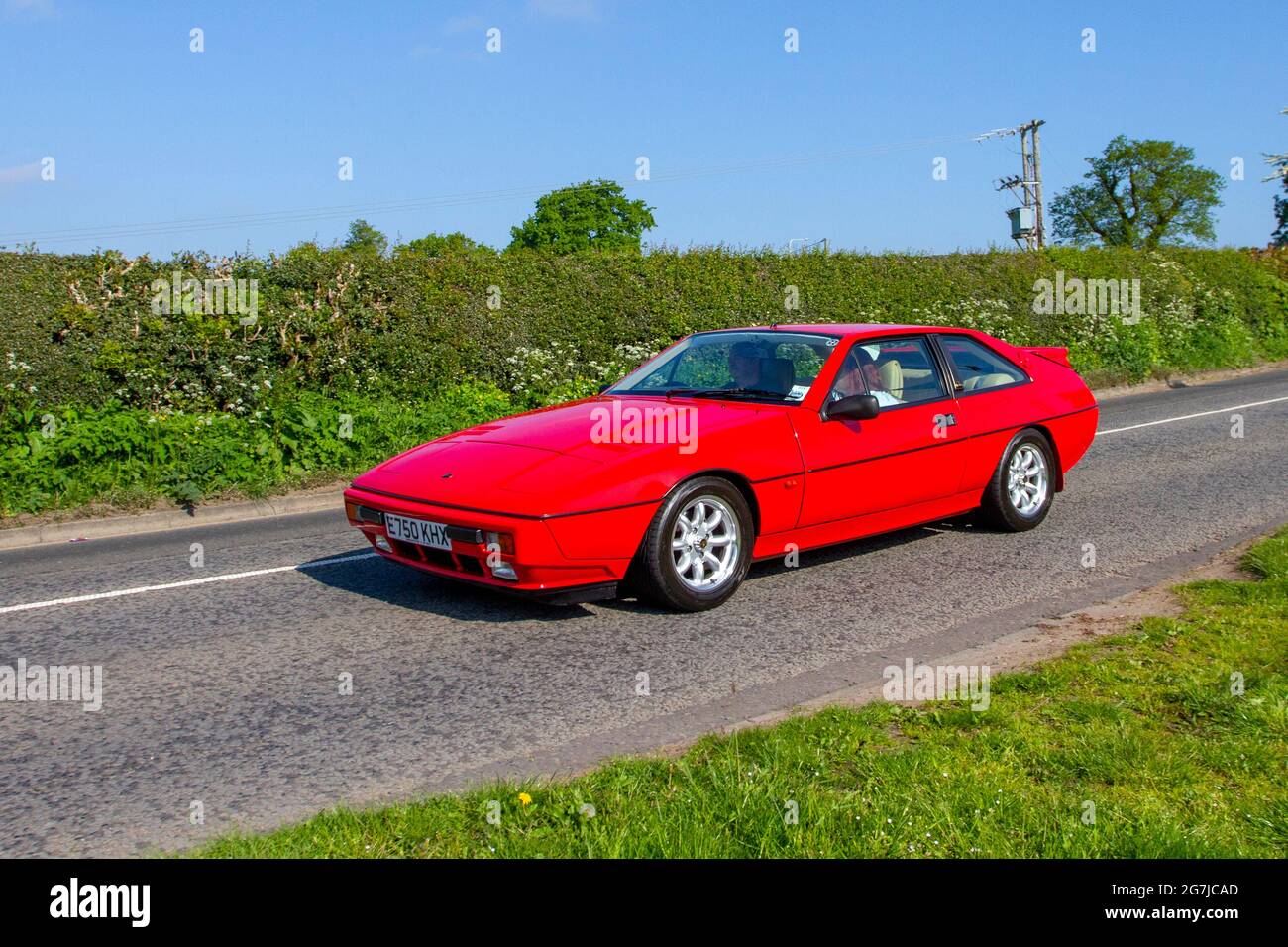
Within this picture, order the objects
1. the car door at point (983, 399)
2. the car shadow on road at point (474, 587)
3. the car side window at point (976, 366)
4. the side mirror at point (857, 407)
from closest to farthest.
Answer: the car shadow on road at point (474, 587), the side mirror at point (857, 407), the car door at point (983, 399), the car side window at point (976, 366)

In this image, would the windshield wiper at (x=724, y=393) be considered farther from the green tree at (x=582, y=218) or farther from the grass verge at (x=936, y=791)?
the green tree at (x=582, y=218)

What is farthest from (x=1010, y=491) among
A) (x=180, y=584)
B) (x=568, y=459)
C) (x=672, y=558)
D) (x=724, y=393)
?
(x=180, y=584)

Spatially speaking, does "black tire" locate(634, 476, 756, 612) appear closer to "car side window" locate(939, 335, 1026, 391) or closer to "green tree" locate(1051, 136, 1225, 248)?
"car side window" locate(939, 335, 1026, 391)

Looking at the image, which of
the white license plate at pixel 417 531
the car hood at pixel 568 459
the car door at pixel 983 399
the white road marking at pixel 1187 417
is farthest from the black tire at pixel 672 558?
the white road marking at pixel 1187 417

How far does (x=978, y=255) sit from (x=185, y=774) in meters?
20.4

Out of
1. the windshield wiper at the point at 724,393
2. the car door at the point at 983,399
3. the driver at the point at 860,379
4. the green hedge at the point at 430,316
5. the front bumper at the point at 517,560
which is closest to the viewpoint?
the front bumper at the point at 517,560

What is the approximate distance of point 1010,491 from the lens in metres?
7.93

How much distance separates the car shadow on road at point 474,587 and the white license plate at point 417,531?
1.63ft

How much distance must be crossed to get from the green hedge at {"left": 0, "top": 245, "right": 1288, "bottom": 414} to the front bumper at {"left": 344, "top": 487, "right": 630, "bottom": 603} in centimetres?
702

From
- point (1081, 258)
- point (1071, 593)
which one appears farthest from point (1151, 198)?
point (1071, 593)

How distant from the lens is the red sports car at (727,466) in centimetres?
565

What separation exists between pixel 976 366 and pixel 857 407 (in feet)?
5.96
